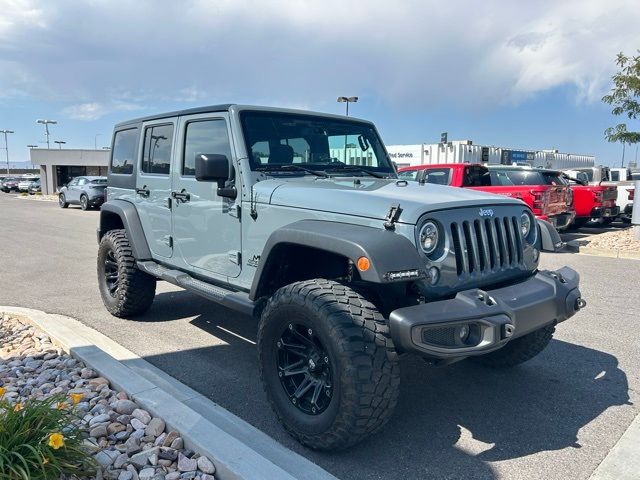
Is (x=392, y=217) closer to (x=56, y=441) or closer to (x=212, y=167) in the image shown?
(x=212, y=167)

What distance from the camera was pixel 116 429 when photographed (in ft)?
9.42

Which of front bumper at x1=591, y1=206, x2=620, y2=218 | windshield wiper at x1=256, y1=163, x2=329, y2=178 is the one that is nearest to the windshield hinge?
windshield wiper at x1=256, y1=163, x2=329, y2=178

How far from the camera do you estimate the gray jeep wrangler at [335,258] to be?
8.79ft

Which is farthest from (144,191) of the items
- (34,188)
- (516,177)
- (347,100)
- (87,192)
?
(34,188)

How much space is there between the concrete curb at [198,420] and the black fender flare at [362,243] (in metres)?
1.04

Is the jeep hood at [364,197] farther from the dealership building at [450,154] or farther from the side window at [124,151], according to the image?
the dealership building at [450,154]

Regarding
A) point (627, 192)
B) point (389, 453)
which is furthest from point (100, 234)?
point (627, 192)

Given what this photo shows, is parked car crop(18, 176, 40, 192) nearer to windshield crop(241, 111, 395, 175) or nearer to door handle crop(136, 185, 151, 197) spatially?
door handle crop(136, 185, 151, 197)

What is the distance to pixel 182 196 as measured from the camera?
4418 millimetres

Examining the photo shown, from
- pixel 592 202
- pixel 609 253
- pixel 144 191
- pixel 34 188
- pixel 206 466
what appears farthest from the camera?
pixel 34 188

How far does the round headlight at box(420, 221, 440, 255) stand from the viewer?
288cm

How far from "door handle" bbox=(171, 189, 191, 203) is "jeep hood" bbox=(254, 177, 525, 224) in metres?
0.95

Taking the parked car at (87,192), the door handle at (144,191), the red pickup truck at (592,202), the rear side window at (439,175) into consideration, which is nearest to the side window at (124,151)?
the door handle at (144,191)

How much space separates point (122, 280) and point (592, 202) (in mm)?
12119
